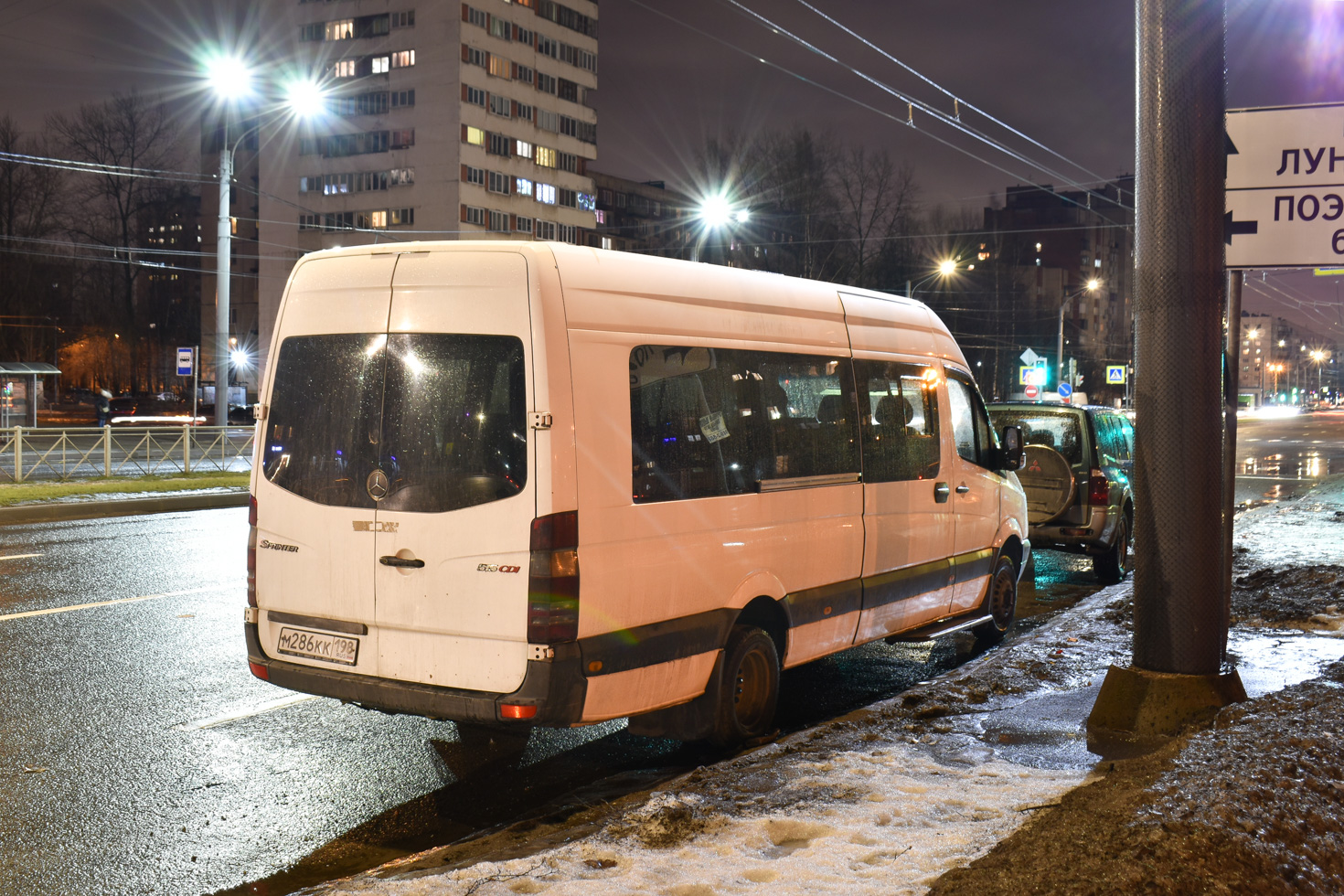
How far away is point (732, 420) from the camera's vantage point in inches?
225

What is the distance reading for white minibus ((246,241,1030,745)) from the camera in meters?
4.75

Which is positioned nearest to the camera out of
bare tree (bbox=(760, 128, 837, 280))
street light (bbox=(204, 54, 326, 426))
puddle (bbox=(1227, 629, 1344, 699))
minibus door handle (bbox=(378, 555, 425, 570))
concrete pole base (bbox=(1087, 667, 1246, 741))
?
minibus door handle (bbox=(378, 555, 425, 570))

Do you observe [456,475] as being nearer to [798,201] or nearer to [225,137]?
[225,137]

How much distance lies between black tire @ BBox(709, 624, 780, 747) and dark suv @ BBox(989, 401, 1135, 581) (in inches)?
253

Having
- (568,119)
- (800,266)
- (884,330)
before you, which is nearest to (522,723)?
(884,330)

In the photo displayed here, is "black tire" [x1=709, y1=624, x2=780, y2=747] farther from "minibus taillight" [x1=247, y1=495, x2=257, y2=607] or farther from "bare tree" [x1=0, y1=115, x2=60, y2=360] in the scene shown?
"bare tree" [x1=0, y1=115, x2=60, y2=360]

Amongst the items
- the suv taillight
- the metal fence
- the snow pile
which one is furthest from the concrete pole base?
the metal fence

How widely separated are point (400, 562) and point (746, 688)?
193 cm

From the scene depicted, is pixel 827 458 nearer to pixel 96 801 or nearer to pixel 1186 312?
pixel 1186 312

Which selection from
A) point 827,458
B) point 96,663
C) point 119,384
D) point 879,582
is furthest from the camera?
point 119,384

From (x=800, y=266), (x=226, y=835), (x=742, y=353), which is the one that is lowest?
(x=226, y=835)

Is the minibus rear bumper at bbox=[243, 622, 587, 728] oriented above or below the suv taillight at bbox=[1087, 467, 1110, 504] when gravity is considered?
below

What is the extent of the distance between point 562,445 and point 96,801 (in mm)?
2625

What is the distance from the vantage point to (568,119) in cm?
8738
